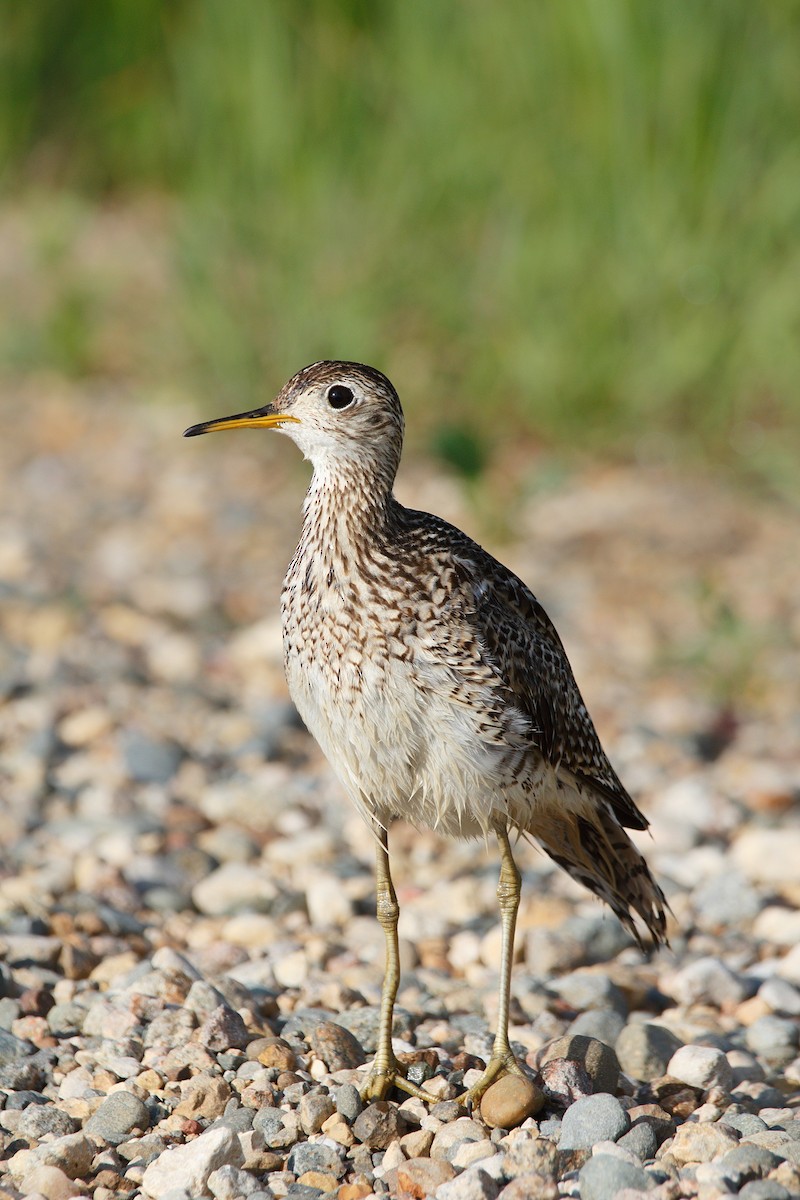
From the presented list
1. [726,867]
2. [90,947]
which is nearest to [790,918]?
[726,867]

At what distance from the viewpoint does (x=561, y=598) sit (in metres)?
7.07

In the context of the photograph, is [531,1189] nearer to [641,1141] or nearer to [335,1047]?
[641,1141]

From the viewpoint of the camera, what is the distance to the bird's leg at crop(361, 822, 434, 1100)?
3.58 metres

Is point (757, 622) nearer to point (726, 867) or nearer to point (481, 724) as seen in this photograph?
point (726, 867)

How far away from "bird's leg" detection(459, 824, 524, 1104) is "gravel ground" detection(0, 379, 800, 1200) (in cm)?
9

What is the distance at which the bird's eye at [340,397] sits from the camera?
3.83 metres

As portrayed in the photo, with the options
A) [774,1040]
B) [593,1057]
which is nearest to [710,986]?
[774,1040]

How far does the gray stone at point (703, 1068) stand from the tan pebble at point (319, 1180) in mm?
975

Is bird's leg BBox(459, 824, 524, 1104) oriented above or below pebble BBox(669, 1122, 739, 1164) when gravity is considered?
above

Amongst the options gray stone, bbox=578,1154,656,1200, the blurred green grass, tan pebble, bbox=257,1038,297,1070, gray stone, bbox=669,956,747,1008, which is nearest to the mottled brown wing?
gray stone, bbox=669,956,747,1008

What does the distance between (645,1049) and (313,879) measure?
148cm

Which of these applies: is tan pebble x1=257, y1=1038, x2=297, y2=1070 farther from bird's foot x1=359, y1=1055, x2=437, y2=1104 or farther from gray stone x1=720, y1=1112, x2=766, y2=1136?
gray stone x1=720, y1=1112, x2=766, y2=1136

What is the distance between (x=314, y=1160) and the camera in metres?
3.25

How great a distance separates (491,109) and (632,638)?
131 inches
